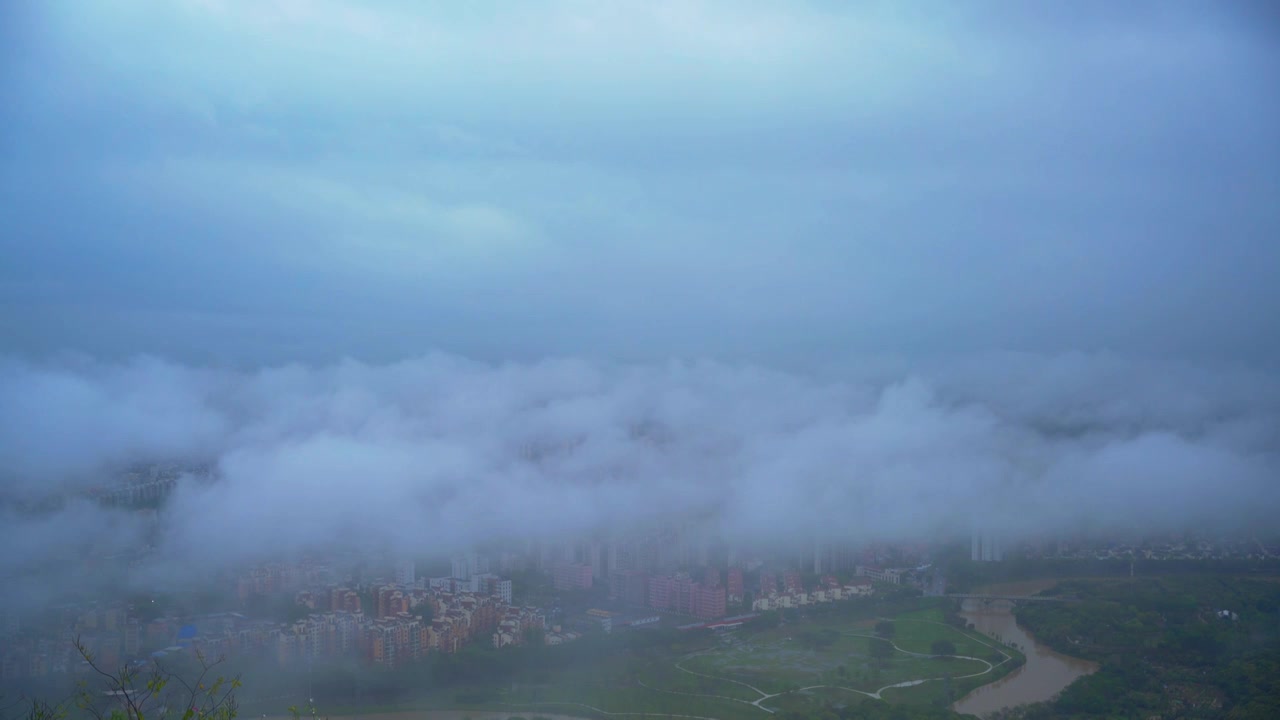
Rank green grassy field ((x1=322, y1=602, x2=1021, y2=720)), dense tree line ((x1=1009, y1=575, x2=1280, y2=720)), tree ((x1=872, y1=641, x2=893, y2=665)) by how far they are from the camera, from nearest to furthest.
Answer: dense tree line ((x1=1009, y1=575, x2=1280, y2=720)), green grassy field ((x1=322, y1=602, x2=1021, y2=720)), tree ((x1=872, y1=641, x2=893, y2=665))

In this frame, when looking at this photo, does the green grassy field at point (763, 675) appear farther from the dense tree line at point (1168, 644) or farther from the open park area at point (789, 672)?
the dense tree line at point (1168, 644)

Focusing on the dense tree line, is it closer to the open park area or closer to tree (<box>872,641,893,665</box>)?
the open park area

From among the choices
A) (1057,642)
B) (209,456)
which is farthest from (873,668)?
(209,456)

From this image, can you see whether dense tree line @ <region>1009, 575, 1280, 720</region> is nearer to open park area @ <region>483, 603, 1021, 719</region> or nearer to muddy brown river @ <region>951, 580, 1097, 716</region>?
muddy brown river @ <region>951, 580, 1097, 716</region>

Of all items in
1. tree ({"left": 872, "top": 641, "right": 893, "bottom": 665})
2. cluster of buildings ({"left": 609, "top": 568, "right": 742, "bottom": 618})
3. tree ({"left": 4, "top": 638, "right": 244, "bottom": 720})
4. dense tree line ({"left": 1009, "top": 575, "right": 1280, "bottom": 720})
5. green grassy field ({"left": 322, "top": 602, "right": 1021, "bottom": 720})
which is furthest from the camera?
cluster of buildings ({"left": 609, "top": 568, "right": 742, "bottom": 618})

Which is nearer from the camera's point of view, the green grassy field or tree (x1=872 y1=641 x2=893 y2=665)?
the green grassy field

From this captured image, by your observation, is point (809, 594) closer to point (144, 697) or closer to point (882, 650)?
point (882, 650)

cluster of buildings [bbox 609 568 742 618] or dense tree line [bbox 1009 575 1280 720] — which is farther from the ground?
cluster of buildings [bbox 609 568 742 618]

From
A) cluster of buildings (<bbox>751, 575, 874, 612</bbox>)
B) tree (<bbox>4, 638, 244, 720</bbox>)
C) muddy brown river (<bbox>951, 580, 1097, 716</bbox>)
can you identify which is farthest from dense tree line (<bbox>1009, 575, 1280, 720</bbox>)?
tree (<bbox>4, 638, 244, 720</bbox>)
